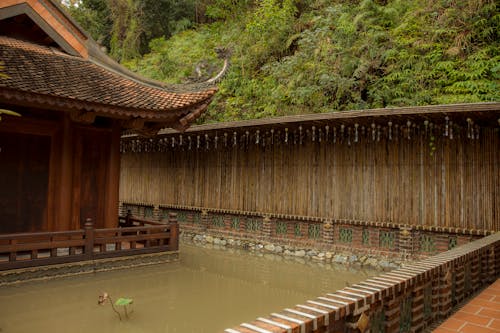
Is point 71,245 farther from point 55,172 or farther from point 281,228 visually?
point 281,228

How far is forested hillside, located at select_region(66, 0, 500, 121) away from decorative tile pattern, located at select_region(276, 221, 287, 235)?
14.7 ft

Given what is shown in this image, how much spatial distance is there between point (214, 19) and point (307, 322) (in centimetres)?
2452

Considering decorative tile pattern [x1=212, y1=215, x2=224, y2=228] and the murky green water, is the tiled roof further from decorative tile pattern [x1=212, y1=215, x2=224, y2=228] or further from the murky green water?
decorative tile pattern [x1=212, y1=215, x2=224, y2=228]

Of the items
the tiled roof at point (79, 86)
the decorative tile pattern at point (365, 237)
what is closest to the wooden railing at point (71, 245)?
the tiled roof at point (79, 86)

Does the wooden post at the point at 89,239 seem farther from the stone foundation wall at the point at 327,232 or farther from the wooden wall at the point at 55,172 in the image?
the stone foundation wall at the point at 327,232

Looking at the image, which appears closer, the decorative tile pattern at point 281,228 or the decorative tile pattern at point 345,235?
the decorative tile pattern at point 345,235

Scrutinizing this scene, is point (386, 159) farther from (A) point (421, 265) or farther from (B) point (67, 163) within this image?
(B) point (67, 163)

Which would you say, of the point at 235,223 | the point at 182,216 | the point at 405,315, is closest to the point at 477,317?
the point at 405,315

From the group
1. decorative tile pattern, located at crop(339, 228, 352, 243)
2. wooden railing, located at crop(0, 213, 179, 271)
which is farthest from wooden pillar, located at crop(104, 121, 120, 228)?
decorative tile pattern, located at crop(339, 228, 352, 243)

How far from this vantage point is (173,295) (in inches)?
266

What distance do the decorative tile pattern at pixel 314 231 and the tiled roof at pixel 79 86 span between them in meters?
4.43

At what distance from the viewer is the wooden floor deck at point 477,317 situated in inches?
130

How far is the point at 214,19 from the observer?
24328 millimetres

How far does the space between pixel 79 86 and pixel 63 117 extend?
1.01m
